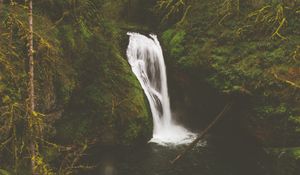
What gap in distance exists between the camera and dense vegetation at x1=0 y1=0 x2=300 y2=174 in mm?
7867

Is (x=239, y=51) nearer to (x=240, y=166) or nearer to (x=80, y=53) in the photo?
(x=240, y=166)

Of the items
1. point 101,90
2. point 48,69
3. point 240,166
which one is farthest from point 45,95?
point 240,166

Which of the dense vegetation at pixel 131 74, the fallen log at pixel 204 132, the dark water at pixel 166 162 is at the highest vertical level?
the dense vegetation at pixel 131 74

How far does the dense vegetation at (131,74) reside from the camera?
7.87 meters

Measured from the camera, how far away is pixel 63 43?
8898mm

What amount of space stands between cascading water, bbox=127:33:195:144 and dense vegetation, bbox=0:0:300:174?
0.51 meters

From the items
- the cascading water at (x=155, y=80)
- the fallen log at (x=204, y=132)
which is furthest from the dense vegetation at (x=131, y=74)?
the cascading water at (x=155, y=80)

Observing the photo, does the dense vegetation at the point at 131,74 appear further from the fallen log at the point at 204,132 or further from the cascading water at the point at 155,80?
the cascading water at the point at 155,80

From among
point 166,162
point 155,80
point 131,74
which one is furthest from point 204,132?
point 155,80

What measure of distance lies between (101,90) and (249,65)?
179 inches

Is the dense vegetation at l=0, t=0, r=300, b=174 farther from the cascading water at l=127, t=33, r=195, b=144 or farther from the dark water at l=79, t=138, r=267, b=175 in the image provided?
the cascading water at l=127, t=33, r=195, b=144

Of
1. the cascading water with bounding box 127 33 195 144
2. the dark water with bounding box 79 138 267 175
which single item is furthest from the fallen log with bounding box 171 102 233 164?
the cascading water with bounding box 127 33 195 144

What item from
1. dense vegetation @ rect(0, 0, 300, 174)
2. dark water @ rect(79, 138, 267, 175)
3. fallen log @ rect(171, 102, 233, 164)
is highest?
dense vegetation @ rect(0, 0, 300, 174)

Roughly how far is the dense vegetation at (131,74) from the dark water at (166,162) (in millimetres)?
401
